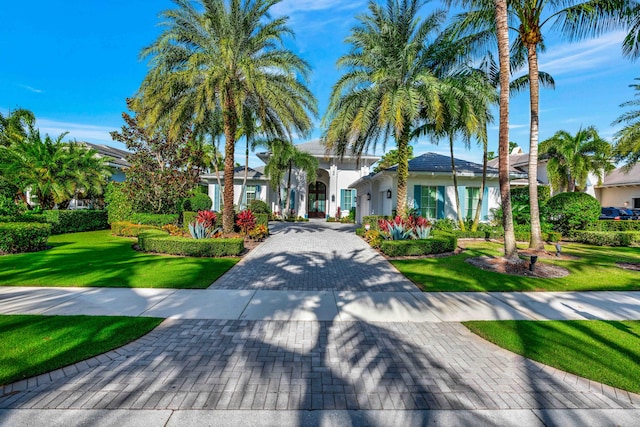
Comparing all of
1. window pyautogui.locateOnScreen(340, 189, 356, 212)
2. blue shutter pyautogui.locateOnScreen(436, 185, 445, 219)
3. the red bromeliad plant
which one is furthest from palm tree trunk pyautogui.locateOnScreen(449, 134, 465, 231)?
window pyautogui.locateOnScreen(340, 189, 356, 212)

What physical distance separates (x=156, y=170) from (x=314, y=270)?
14349 millimetres

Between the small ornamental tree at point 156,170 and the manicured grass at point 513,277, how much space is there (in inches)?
582

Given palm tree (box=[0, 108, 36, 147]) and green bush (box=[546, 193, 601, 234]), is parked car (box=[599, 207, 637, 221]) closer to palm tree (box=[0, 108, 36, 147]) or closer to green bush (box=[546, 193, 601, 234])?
green bush (box=[546, 193, 601, 234])

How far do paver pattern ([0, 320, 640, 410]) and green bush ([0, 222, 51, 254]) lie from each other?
10.5 m

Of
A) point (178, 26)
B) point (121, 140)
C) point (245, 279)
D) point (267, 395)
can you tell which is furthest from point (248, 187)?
point (267, 395)

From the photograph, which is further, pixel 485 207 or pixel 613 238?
pixel 485 207

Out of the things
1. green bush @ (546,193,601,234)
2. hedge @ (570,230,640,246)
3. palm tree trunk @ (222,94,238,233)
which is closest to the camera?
palm tree trunk @ (222,94,238,233)

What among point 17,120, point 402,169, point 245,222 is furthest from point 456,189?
point 17,120

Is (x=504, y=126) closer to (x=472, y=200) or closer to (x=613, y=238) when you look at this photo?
(x=472, y=200)

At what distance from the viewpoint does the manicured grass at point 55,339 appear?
3549mm

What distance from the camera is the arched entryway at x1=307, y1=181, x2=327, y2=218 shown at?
1303 inches

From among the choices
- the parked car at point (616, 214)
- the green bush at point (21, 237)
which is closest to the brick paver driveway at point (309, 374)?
the green bush at point (21, 237)

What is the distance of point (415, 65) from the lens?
13625 millimetres

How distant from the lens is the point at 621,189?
30.2m
